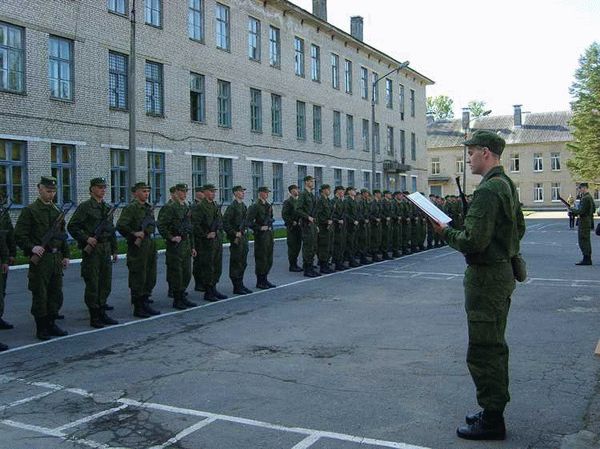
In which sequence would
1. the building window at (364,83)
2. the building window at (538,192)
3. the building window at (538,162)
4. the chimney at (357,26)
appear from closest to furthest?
the building window at (364,83) < the chimney at (357,26) < the building window at (538,162) < the building window at (538,192)

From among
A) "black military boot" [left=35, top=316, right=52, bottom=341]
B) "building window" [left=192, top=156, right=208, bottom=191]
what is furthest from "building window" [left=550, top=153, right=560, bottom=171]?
"black military boot" [left=35, top=316, right=52, bottom=341]

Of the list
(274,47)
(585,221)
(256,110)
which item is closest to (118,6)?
(256,110)

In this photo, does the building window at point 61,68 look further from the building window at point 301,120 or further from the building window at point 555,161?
the building window at point 555,161

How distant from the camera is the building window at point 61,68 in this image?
21969 millimetres

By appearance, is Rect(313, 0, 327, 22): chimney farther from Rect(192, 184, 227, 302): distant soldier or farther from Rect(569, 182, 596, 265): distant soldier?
Rect(192, 184, 227, 302): distant soldier

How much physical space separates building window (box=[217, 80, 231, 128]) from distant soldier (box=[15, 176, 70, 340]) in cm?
2178

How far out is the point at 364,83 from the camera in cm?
4441

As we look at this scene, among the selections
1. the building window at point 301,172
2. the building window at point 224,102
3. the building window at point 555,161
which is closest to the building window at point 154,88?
the building window at point 224,102

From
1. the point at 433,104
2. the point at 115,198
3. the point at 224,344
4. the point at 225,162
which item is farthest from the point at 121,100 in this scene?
the point at 433,104

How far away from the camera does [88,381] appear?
20.2 feet

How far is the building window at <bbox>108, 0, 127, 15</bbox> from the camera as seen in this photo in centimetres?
2420

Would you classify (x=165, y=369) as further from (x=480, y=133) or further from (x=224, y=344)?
(x=480, y=133)

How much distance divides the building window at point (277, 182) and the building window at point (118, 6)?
11.7 meters

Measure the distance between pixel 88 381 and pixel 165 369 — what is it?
0.76 metres
